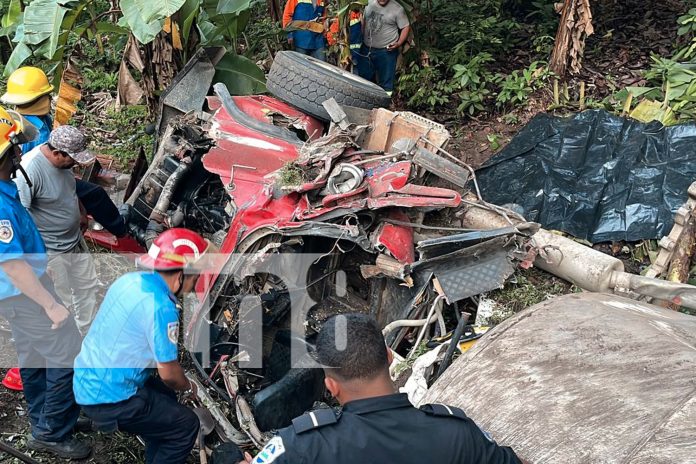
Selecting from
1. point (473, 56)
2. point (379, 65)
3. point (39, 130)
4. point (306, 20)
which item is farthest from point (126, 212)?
point (473, 56)

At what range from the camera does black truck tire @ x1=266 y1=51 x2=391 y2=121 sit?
16.5 ft

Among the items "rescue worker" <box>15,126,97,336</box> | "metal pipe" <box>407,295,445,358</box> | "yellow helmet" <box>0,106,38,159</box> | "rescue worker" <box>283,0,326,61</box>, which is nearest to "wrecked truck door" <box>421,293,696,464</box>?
"metal pipe" <box>407,295,445,358</box>

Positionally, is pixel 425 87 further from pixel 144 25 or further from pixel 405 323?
pixel 405 323

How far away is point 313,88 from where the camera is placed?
16.5 ft

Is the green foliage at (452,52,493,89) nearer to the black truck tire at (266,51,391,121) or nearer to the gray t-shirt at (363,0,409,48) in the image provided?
the gray t-shirt at (363,0,409,48)

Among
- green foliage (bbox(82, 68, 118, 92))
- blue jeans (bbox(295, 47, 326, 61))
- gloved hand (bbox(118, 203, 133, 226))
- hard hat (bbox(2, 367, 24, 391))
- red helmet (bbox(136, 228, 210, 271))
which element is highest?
red helmet (bbox(136, 228, 210, 271))

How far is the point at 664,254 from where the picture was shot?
4.25 meters

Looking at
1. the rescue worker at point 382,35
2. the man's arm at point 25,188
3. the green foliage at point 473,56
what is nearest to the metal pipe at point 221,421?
the man's arm at point 25,188

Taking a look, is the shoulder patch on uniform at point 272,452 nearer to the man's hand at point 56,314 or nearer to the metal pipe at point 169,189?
the man's hand at point 56,314

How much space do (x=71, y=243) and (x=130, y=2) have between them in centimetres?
211

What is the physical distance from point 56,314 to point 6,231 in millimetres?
532

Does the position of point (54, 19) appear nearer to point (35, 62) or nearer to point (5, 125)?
point (5, 125)

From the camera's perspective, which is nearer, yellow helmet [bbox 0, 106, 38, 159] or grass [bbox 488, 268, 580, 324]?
yellow helmet [bbox 0, 106, 38, 159]

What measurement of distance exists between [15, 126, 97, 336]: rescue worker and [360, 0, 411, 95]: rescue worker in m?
3.74
